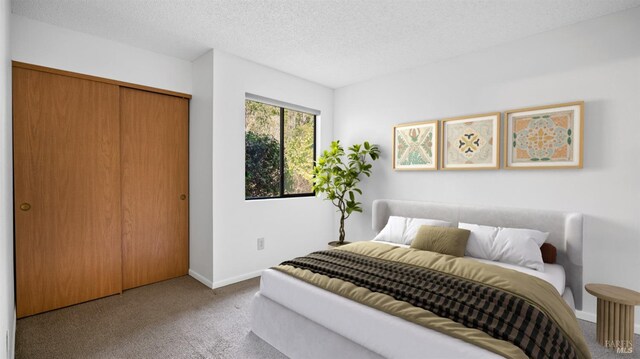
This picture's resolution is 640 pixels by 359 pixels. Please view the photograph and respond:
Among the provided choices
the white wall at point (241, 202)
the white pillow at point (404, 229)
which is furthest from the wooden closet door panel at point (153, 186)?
the white pillow at point (404, 229)

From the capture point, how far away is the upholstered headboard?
2557 mm

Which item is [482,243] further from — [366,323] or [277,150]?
[277,150]

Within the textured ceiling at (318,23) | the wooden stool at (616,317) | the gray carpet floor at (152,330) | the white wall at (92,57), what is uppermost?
the textured ceiling at (318,23)

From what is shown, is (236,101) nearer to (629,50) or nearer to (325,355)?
(325,355)

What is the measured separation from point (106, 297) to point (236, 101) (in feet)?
8.17

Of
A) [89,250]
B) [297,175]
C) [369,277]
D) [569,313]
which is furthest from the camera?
[297,175]

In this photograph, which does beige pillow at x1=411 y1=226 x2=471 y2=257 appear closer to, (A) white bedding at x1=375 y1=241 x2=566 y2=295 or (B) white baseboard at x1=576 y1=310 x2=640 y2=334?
(A) white bedding at x1=375 y1=241 x2=566 y2=295

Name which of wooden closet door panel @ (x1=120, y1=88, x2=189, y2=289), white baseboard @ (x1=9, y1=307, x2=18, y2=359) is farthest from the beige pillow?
white baseboard @ (x1=9, y1=307, x2=18, y2=359)

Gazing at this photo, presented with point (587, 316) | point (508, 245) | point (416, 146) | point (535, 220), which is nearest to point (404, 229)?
point (508, 245)

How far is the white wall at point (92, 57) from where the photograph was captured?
260 centimetres

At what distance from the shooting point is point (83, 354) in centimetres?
210

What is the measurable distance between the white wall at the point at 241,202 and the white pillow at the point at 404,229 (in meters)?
1.36

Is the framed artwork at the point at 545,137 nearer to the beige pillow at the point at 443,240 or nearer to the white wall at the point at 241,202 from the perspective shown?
the beige pillow at the point at 443,240

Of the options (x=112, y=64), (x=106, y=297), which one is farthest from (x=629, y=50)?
(x=106, y=297)
